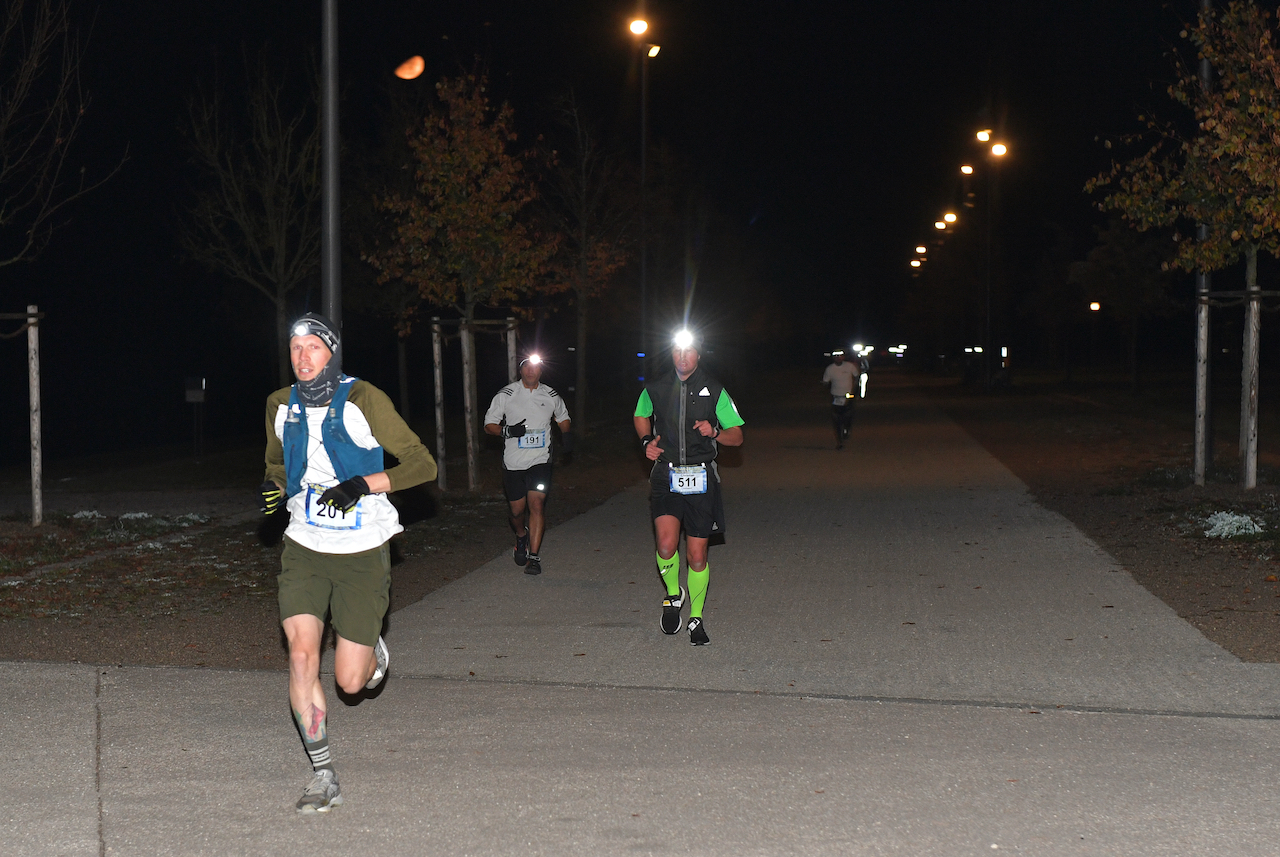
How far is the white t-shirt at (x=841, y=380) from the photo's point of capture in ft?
75.9

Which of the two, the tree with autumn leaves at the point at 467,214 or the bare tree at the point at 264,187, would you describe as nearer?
the tree with autumn leaves at the point at 467,214

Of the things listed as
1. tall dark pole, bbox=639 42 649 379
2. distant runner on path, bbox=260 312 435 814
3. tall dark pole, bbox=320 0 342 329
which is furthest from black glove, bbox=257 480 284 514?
tall dark pole, bbox=639 42 649 379

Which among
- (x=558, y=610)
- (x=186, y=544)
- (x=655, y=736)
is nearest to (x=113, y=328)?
(x=186, y=544)

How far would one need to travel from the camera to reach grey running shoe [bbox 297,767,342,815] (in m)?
4.91

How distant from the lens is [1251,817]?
188 inches

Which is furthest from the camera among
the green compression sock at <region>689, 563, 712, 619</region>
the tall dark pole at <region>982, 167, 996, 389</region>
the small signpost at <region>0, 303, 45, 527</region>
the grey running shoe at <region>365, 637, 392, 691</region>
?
the tall dark pole at <region>982, 167, 996, 389</region>

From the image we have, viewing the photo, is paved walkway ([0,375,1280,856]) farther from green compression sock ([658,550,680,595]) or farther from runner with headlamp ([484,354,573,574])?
runner with headlamp ([484,354,573,574])

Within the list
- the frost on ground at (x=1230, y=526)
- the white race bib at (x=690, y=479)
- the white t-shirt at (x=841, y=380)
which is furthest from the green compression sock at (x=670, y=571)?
the white t-shirt at (x=841, y=380)

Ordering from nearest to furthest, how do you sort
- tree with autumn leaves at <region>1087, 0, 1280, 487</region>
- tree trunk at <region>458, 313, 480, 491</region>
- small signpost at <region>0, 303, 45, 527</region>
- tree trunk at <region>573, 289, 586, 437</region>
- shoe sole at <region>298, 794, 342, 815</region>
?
shoe sole at <region>298, 794, 342, 815</region> < tree with autumn leaves at <region>1087, 0, 1280, 487</region> < small signpost at <region>0, 303, 45, 527</region> < tree trunk at <region>458, 313, 480, 491</region> < tree trunk at <region>573, 289, 586, 437</region>

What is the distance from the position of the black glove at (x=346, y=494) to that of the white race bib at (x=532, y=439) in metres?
5.52

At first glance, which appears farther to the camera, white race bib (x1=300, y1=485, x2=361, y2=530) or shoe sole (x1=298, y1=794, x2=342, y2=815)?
white race bib (x1=300, y1=485, x2=361, y2=530)

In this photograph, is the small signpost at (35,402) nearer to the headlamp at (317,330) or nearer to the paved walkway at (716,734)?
the paved walkway at (716,734)

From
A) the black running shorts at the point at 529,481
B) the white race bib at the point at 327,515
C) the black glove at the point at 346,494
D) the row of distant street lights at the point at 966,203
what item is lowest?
the black running shorts at the point at 529,481

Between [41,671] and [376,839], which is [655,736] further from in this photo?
[41,671]
